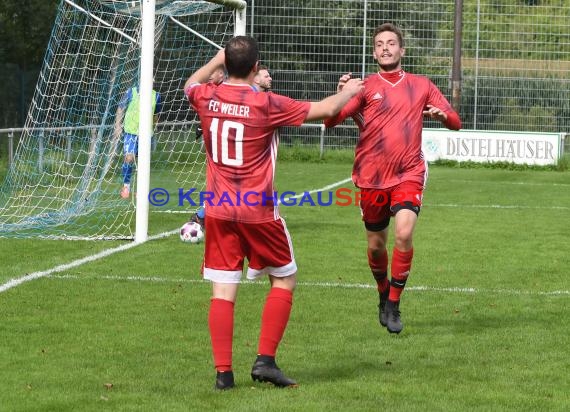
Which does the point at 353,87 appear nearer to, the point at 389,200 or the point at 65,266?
the point at 389,200

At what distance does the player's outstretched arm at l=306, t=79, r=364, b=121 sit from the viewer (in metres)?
6.07

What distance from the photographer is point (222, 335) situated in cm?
619

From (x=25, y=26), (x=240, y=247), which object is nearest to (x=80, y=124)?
(x=240, y=247)

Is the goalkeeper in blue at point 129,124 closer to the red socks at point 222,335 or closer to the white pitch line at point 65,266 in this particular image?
the white pitch line at point 65,266

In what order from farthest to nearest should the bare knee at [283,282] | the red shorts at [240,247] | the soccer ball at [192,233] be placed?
1. the soccer ball at [192,233]
2. the bare knee at [283,282]
3. the red shorts at [240,247]

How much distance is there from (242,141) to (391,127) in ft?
7.72

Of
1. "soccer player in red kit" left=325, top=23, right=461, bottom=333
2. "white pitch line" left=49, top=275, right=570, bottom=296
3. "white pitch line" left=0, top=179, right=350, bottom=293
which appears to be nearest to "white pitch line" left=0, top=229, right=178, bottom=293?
"white pitch line" left=0, top=179, right=350, bottom=293

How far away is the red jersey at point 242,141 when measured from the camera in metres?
6.16

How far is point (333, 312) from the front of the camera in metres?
8.70

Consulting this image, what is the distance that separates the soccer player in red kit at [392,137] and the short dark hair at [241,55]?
6.85ft

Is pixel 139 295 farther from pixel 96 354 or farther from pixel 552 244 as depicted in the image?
pixel 552 244

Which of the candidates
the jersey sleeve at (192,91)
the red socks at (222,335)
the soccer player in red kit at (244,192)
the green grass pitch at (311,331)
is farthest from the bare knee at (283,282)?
the jersey sleeve at (192,91)

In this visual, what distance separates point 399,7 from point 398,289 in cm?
2093

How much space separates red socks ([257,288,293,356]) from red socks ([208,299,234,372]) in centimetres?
18
